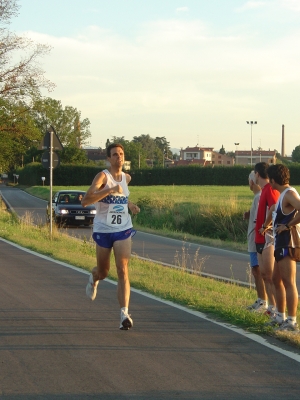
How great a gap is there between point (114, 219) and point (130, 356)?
1.80 metres

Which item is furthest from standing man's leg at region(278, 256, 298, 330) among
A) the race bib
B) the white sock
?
the race bib

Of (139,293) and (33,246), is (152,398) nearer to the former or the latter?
(139,293)

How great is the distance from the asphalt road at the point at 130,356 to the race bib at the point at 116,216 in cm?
116

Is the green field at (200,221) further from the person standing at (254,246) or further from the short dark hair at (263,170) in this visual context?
the short dark hair at (263,170)

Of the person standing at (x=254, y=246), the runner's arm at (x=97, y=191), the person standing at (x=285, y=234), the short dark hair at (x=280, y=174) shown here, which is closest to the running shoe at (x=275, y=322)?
the person standing at (x=285, y=234)

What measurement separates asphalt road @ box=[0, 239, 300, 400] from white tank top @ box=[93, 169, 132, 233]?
1115mm

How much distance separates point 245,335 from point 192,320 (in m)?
0.88

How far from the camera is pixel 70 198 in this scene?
30609 millimetres

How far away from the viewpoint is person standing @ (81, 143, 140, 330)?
7.65m

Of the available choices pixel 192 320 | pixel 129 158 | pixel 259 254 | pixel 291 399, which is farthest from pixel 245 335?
pixel 129 158

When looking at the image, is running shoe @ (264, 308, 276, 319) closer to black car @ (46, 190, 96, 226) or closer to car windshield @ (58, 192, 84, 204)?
black car @ (46, 190, 96, 226)

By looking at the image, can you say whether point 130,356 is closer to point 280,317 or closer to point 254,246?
point 280,317

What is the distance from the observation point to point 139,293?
10.0 m

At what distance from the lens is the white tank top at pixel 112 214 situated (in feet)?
25.3
